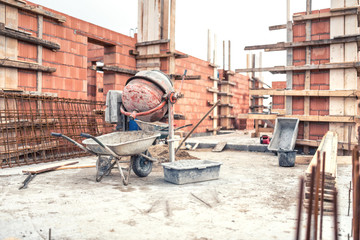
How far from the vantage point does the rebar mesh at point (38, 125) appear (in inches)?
257

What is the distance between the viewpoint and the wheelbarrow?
4.68 metres

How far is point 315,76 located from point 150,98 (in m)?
5.19

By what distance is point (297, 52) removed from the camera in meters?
8.70

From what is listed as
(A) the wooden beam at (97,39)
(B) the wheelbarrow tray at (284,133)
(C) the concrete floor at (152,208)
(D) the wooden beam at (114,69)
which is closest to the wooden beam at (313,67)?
(B) the wheelbarrow tray at (284,133)

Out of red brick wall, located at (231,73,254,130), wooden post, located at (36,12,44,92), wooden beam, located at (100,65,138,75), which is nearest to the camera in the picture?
wooden post, located at (36,12,44,92)

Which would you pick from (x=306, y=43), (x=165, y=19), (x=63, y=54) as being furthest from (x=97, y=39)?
(x=306, y=43)

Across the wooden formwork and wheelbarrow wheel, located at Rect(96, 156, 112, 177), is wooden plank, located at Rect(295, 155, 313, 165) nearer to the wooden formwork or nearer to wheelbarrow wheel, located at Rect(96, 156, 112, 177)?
the wooden formwork

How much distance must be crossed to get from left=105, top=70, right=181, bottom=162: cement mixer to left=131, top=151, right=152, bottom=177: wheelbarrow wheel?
516 mm

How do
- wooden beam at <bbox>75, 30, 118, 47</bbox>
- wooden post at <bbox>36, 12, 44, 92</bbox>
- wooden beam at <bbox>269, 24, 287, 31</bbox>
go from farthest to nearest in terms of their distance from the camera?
wooden beam at <bbox>269, 24, 287, 31</bbox> → wooden beam at <bbox>75, 30, 118, 47</bbox> → wooden post at <bbox>36, 12, 44, 92</bbox>

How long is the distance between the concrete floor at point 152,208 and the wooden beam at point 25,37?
3102mm

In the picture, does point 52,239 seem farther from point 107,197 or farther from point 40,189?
point 40,189

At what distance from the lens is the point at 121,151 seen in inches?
187

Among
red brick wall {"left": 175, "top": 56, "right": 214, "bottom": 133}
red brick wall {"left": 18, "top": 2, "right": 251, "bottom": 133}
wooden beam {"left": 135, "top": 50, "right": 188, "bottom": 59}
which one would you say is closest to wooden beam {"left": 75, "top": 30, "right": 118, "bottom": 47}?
red brick wall {"left": 18, "top": 2, "right": 251, "bottom": 133}

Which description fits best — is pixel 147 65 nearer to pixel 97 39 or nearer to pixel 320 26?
pixel 97 39
